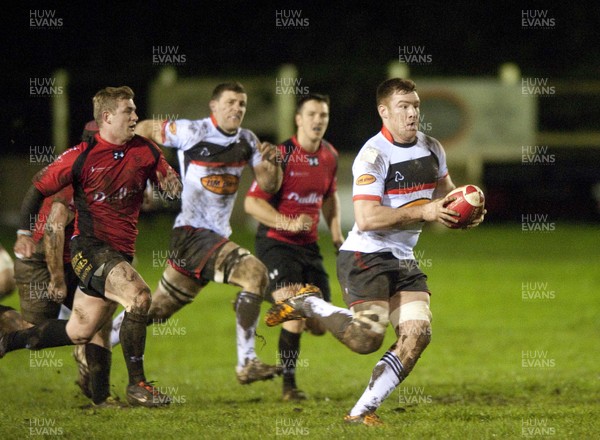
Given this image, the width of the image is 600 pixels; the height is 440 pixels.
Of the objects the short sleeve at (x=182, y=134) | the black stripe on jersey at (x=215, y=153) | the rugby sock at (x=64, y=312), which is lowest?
the rugby sock at (x=64, y=312)

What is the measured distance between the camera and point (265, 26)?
37625mm

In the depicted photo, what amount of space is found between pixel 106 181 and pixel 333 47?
33.0 metres

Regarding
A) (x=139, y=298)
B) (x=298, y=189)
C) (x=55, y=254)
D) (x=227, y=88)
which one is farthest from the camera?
(x=298, y=189)

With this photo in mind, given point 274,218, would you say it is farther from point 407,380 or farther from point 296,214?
point 407,380

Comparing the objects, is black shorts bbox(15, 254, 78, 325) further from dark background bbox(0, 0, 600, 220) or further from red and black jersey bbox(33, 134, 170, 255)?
dark background bbox(0, 0, 600, 220)

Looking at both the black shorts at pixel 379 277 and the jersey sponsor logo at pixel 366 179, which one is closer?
the jersey sponsor logo at pixel 366 179

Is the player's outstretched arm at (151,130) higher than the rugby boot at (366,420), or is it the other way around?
the player's outstretched arm at (151,130)

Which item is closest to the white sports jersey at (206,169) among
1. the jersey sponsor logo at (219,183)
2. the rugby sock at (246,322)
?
the jersey sponsor logo at (219,183)

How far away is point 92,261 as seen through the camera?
7.24 meters

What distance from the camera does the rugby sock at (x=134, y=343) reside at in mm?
7285

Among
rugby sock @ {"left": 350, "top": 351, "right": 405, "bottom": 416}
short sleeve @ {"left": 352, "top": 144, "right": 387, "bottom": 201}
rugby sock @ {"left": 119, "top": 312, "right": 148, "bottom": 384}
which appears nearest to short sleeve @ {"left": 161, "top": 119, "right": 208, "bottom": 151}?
rugby sock @ {"left": 119, "top": 312, "right": 148, "bottom": 384}

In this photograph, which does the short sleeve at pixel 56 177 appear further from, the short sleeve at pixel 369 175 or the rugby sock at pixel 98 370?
the short sleeve at pixel 369 175

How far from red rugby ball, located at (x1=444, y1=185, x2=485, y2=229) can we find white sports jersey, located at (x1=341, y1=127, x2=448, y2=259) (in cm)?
37

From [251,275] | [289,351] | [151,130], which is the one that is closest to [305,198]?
[251,275]
